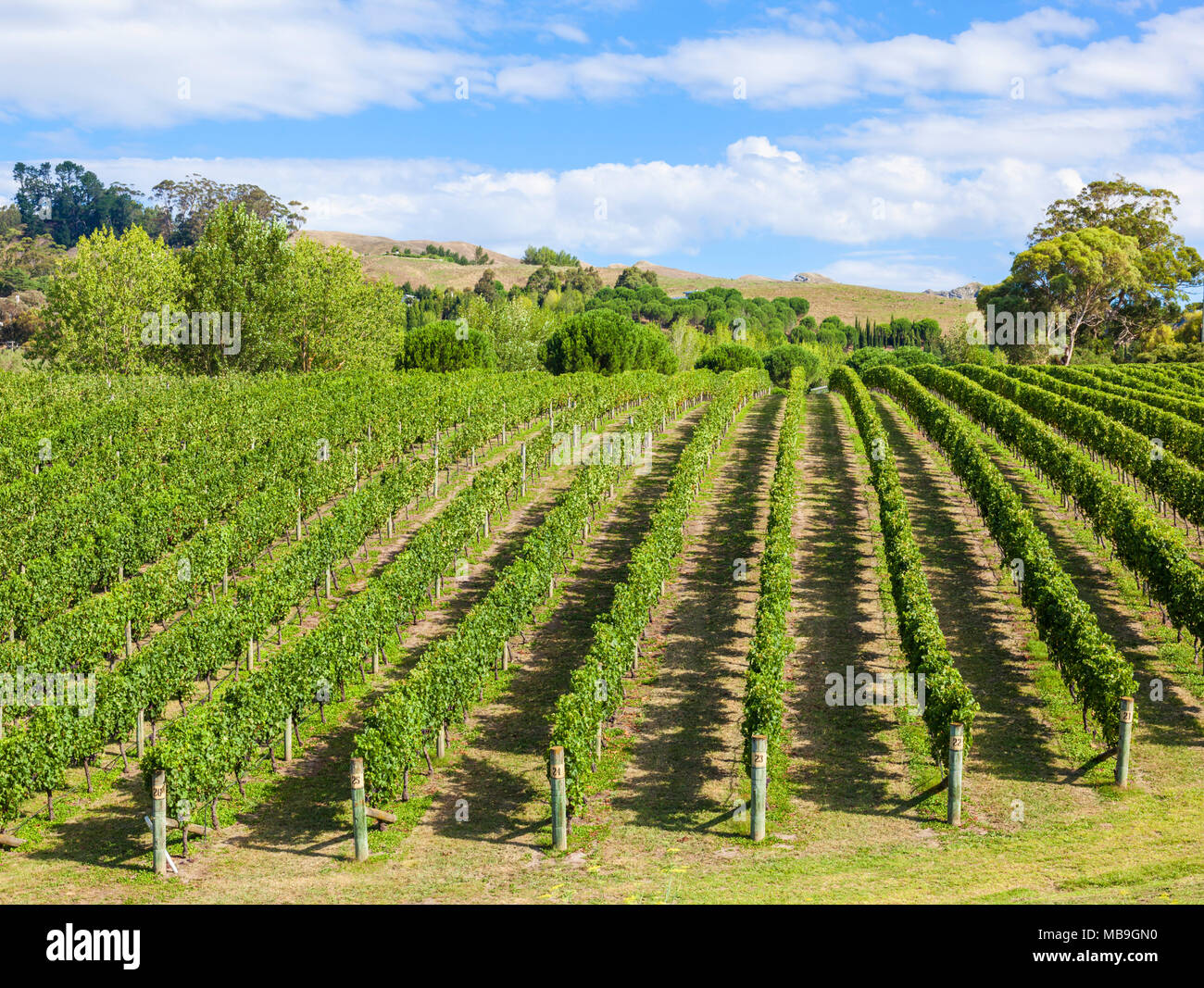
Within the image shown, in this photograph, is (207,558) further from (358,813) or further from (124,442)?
(124,442)

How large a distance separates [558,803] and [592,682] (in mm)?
3677

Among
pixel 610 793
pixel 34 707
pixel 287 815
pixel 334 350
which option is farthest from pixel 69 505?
pixel 334 350

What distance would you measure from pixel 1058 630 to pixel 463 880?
14.5 metres

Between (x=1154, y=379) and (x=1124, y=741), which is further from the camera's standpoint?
(x=1154, y=379)

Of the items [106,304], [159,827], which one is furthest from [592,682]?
[106,304]

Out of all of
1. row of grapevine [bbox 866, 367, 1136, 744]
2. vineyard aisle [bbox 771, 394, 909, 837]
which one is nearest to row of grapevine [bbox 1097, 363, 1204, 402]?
row of grapevine [bbox 866, 367, 1136, 744]

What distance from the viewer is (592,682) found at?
68.3 ft

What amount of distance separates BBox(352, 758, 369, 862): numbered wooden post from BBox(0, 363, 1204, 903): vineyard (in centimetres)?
4

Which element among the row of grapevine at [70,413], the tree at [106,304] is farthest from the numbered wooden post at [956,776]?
the tree at [106,304]

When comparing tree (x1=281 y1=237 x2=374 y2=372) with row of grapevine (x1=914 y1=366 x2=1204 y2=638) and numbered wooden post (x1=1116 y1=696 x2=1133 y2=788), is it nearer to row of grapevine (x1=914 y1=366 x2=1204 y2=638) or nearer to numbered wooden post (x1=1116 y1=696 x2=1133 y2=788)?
row of grapevine (x1=914 y1=366 x2=1204 y2=638)

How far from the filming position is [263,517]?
3369 cm

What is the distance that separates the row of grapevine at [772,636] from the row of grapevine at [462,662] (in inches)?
234

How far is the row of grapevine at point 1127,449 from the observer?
116ft

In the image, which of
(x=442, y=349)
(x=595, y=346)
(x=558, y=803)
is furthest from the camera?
(x=595, y=346)
